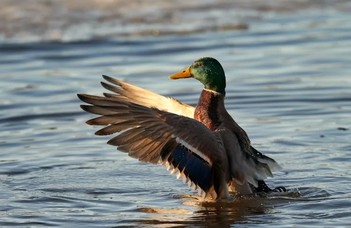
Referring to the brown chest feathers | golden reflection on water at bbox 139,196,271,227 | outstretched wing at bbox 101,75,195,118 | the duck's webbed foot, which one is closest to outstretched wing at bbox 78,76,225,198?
golden reflection on water at bbox 139,196,271,227

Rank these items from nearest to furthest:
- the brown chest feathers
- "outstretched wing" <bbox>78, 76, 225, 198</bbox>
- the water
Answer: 1. "outstretched wing" <bbox>78, 76, 225, 198</bbox>
2. the water
3. the brown chest feathers

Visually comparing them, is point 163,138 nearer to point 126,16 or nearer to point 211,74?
point 211,74

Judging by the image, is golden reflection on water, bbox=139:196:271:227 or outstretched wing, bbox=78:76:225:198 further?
outstretched wing, bbox=78:76:225:198

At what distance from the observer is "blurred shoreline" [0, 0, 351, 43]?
1436 cm

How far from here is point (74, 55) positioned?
13398 millimetres

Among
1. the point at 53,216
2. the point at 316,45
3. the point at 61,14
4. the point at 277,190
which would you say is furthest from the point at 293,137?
the point at 61,14

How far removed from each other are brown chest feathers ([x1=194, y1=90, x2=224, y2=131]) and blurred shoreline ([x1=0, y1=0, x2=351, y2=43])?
6.63 meters

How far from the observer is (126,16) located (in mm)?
15203

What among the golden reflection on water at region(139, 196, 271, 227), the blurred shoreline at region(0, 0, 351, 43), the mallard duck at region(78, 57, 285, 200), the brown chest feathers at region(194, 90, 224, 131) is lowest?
the golden reflection on water at region(139, 196, 271, 227)

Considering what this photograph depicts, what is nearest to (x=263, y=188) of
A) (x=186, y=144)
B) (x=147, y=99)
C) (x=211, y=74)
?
(x=186, y=144)

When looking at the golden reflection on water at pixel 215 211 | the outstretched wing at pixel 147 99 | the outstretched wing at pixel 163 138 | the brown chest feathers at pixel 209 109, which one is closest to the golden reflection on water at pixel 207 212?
the golden reflection on water at pixel 215 211

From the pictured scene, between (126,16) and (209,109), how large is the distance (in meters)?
7.79

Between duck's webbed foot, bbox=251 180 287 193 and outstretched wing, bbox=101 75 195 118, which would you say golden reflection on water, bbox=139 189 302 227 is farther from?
outstretched wing, bbox=101 75 195 118

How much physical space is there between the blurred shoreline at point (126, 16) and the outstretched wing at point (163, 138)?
22.8 feet
